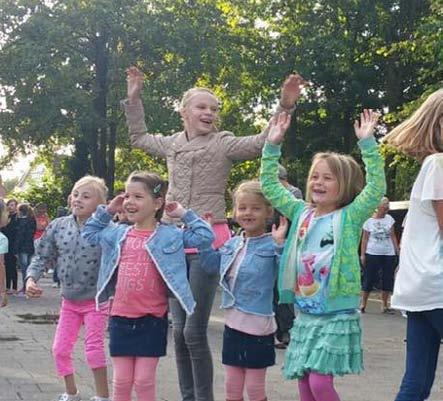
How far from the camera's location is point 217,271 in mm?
5297

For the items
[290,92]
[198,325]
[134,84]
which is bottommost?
[198,325]

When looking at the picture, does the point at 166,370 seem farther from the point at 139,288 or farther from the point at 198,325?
the point at 139,288

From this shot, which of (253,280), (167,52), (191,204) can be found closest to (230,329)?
(253,280)

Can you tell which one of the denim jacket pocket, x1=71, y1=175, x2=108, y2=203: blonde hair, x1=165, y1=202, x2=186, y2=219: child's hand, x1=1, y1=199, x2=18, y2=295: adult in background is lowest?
x1=1, y1=199, x2=18, y2=295: adult in background

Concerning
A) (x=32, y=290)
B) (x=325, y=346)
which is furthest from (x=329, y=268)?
(x=32, y=290)

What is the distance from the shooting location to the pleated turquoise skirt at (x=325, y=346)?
15.4ft

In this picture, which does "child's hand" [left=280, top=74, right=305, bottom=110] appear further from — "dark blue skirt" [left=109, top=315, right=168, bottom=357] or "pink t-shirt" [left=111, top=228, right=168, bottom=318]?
"dark blue skirt" [left=109, top=315, right=168, bottom=357]

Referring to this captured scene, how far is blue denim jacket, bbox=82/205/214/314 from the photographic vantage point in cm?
512

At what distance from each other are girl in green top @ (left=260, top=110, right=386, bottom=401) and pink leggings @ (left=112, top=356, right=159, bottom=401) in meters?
0.82

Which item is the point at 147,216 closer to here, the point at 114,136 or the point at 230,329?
the point at 230,329

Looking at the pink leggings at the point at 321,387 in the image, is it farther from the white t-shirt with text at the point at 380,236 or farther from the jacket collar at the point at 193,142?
the white t-shirt with text at the point at 380,236

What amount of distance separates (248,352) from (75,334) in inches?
61.0

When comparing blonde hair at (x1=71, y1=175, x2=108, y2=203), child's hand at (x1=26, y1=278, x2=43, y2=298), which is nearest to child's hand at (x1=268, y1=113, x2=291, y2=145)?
blonde hair at (x1=71, y1=175, x2=108, y2=203)

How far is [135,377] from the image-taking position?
5219 millimetres
